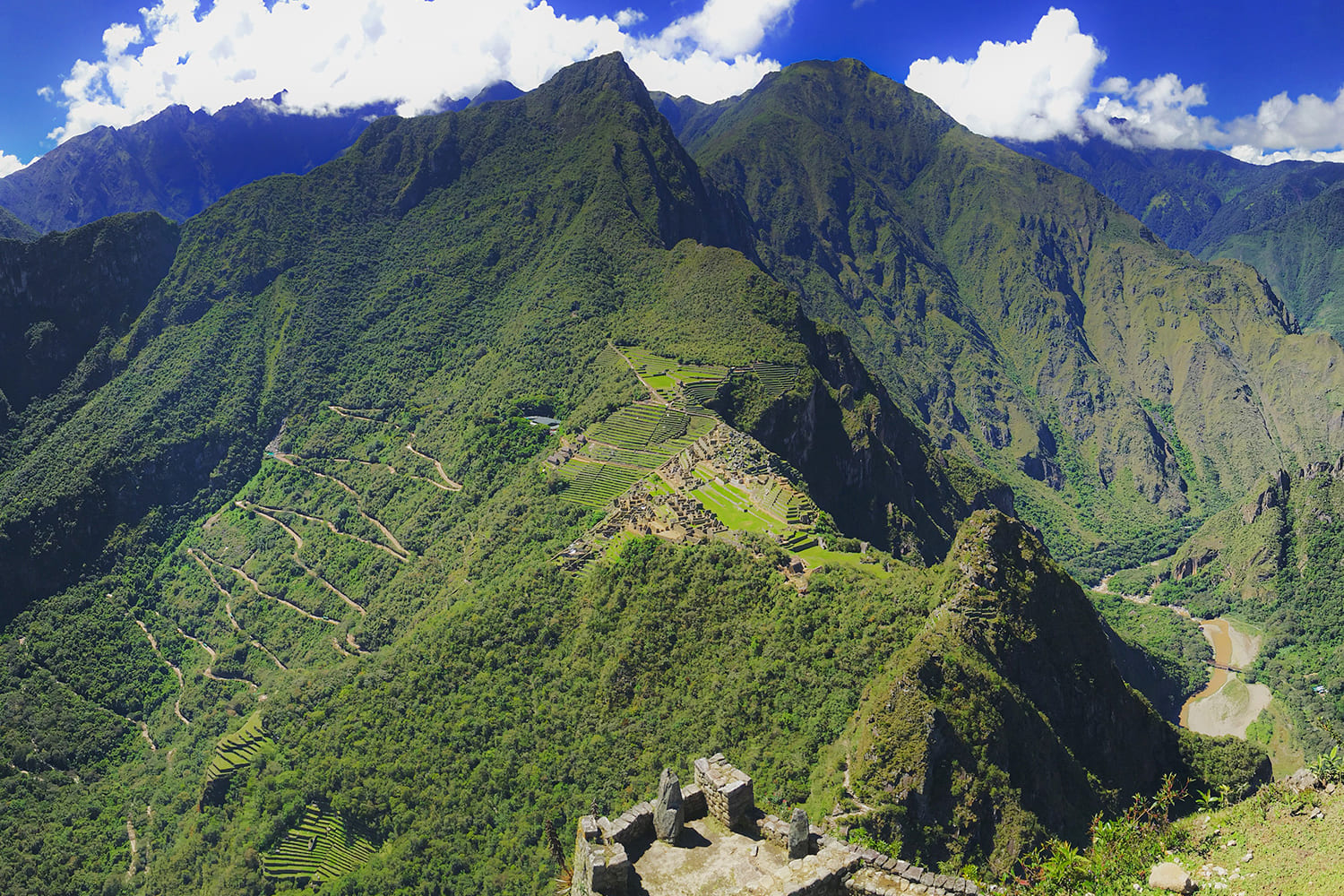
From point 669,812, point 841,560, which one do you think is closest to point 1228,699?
point 841,560

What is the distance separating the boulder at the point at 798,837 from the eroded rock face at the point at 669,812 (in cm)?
238

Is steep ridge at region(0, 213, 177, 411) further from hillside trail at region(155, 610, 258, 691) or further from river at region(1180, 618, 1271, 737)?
river at region(1180, 618, 1271, 737)

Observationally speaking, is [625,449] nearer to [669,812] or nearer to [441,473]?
[441,473]

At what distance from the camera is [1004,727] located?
4481cm

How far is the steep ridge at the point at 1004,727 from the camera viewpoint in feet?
136

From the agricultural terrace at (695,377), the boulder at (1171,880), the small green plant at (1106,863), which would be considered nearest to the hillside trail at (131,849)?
the agricultural terrace at (695,377)

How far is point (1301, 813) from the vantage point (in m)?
20.6

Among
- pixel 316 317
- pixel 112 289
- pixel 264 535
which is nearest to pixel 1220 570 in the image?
pixel 264 535

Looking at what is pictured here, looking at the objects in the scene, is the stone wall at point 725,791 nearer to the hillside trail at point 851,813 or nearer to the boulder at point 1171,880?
the boulder at point 1171,880

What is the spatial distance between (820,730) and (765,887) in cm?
3374

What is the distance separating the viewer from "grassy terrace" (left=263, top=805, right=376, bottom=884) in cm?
6328

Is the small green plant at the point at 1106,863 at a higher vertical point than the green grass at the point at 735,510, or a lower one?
lower

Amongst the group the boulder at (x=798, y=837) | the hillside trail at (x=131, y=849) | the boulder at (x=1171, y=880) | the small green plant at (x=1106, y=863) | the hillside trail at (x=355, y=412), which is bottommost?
the hillside trail at (x=131, y=849)

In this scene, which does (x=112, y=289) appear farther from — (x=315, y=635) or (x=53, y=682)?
(x=315, y=635)
